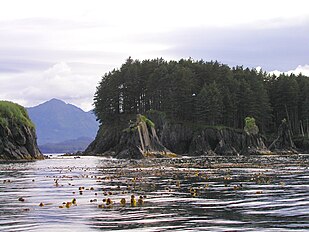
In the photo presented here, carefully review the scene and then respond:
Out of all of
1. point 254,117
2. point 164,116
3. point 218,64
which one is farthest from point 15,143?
point 218,64

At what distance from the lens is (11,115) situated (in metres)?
113

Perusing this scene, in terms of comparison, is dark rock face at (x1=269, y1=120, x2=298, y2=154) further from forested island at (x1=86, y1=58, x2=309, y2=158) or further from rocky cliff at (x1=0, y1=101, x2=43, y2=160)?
rocky cliff at (x1=0, y1=101, x2=43, y2=160)

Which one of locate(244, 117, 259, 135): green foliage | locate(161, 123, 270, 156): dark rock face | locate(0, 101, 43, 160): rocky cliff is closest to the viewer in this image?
locate(0, 101, 43, 160): rocky cliff

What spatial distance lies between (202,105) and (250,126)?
1413 centimetres

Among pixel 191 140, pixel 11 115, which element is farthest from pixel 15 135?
pixel 191 140

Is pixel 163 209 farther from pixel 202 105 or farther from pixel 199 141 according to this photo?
pixel 202 105

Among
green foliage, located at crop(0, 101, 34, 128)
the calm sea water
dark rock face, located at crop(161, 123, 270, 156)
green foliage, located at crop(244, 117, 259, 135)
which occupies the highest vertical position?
green foliage, located at crop(0, 101, 34, 128)

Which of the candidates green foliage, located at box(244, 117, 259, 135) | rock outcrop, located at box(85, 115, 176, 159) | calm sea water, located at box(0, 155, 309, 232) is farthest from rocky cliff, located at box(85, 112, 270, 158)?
calm sea water, located at box(0, 155, 309, 232)

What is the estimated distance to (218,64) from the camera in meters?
184

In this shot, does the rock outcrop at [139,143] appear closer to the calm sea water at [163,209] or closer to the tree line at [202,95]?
the tree line at [202,95]

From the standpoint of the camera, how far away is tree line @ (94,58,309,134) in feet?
527

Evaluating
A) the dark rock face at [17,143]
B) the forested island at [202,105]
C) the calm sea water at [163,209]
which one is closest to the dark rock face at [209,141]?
the forested island at [202,105]

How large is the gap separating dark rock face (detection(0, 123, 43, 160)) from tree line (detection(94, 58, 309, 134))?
5066cm

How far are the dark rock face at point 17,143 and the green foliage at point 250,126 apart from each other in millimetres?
A: 59933
